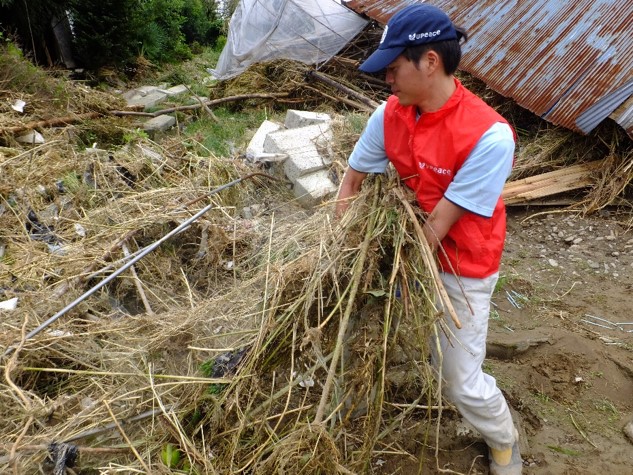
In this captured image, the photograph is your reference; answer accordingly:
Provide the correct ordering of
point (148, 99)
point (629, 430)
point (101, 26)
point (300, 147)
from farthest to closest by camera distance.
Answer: point (101, 26)
point (148, 99)
point (300, 147)
point (629, 430)

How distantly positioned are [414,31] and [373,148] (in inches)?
21.1

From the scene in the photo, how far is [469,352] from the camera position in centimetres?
222

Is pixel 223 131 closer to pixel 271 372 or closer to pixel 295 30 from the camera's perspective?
pixel 295 30

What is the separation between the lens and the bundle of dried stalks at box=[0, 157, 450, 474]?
210cm

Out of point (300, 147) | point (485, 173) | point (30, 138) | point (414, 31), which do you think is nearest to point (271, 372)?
point (485, 173)

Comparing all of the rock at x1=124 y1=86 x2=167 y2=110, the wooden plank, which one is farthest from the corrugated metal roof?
the rock at x1=124 y1=86 x2=167 y2=110

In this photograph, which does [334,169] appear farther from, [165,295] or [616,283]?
[616,283]

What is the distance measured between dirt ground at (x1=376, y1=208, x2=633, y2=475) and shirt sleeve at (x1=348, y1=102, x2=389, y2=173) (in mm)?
1363

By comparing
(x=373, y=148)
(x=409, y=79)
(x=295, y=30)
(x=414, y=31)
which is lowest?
(x=295, y=30)

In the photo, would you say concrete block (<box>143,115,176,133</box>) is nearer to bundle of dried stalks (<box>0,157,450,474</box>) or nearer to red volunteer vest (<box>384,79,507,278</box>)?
bundle of dried stalks (<box>0,157,450,474</box>)

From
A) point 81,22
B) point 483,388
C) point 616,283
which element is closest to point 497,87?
point 616,283

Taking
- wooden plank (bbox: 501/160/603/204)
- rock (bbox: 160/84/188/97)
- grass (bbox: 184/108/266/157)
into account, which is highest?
wooden plank (bbox: 501/160/603/204)

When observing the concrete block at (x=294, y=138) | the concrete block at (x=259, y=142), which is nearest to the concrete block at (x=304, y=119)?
the concrete block at (x=259, y=142)

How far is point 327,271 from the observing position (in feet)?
7.05
